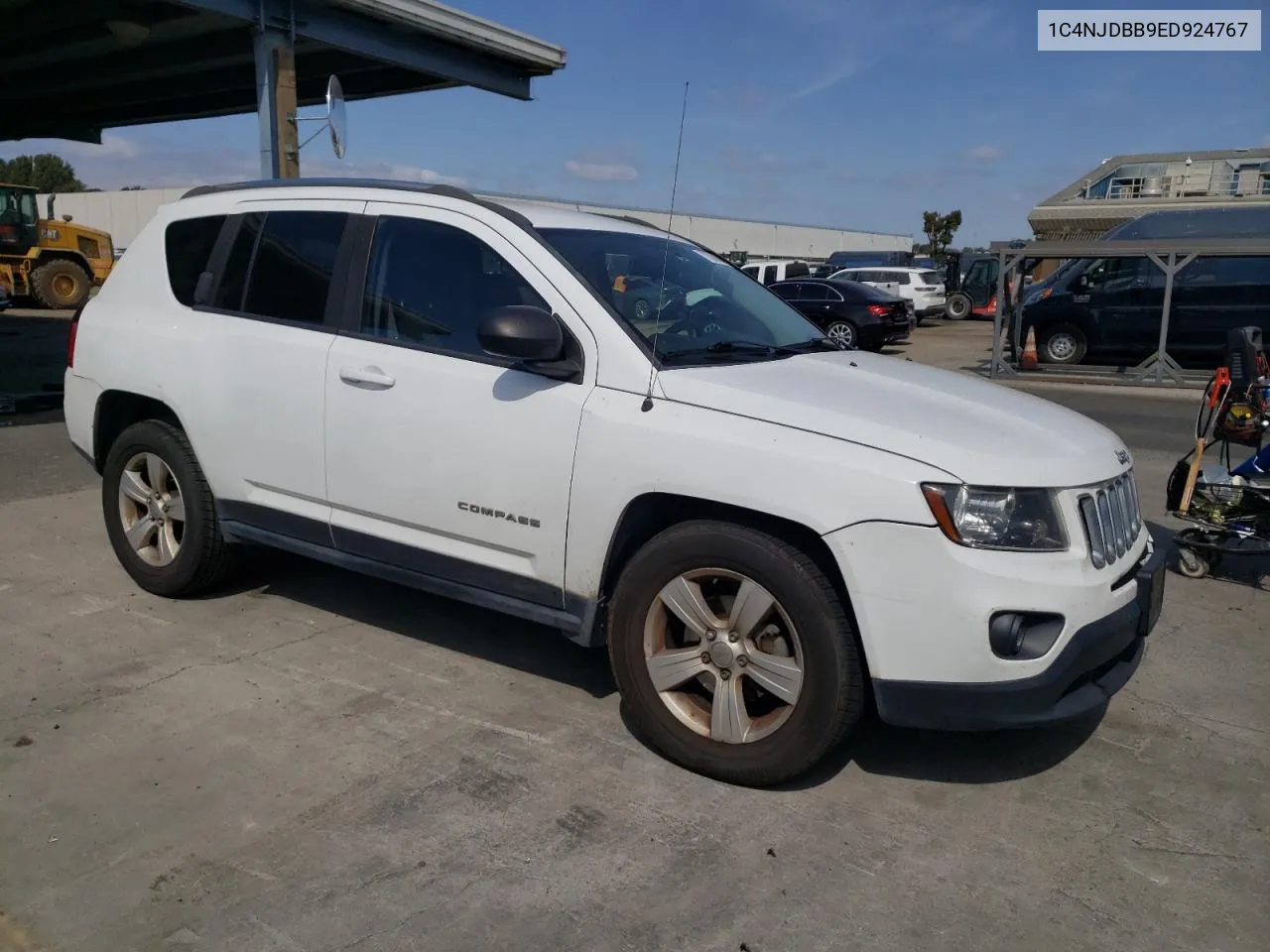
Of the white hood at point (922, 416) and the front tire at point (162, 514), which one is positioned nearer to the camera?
the white hood at point (922, 416)

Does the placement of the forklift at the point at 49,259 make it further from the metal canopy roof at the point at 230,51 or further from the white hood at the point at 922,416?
the white hood at the point at 922,416

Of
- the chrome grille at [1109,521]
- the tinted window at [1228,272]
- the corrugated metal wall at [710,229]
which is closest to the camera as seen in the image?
the chrome grille at [1109,521]

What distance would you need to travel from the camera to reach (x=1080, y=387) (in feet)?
49.4

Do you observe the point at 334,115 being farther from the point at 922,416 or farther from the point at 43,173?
the point at 43,173

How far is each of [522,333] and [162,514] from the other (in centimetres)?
245

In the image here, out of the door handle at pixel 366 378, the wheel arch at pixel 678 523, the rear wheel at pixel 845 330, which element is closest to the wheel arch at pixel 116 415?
the door handle at pixel 366 378

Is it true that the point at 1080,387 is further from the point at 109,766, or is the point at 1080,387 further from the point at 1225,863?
the point at 109,766

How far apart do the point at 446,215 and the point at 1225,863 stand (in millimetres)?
3378

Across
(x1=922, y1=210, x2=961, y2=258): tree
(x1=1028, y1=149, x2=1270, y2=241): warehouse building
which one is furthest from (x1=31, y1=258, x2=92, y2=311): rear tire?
(x1=922, y1=210, x2=961, y2=258): tree

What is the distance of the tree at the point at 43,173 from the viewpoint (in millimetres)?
76938

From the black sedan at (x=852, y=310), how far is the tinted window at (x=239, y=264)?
16451 mm

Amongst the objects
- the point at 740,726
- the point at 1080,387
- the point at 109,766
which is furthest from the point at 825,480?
the point at 1080,387

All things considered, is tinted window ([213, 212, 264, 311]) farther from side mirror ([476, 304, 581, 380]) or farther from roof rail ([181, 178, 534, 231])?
side mirror ([476, 304, 581, 380])

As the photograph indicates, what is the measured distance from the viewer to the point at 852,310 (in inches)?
808
